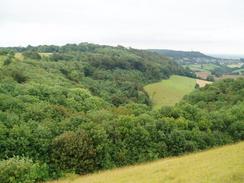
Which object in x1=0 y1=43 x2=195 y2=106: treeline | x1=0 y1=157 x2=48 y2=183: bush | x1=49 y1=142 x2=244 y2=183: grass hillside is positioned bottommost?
x1=0 y1=43 x2=195 y2=106: treeline

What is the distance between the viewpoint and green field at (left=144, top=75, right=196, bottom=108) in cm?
13025

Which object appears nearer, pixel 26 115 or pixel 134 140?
pixel 134 140

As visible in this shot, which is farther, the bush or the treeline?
the treeline

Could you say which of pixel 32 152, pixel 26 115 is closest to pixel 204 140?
pixel 32 152

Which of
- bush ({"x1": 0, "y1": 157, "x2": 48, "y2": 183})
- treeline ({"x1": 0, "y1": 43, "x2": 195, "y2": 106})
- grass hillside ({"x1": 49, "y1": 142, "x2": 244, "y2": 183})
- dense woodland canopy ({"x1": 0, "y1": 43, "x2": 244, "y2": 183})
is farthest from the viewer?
treeline ({"x1": 0, "y1": 43, "x2": 195, "y2": 106})

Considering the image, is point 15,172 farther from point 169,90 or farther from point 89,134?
A: point 169,90

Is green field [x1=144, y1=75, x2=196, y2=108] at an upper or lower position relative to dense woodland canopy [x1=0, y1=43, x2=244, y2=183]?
lower

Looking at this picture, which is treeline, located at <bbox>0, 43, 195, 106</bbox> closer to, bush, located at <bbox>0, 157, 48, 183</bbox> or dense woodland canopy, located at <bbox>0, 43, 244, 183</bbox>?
dense woodland canopy, located at <bbox>0, 43, 244, 183</bbox>

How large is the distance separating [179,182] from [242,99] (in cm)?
6454

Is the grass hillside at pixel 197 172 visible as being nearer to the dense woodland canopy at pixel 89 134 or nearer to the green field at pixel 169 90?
the dense woodland canopy at pixel 89 134

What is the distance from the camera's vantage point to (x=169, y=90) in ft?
465

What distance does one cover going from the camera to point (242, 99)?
8125cm

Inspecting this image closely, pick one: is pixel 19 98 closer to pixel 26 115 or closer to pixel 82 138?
pixel 26 115

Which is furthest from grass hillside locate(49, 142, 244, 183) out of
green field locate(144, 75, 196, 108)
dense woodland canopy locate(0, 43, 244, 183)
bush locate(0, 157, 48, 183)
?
green field locate(144, 75, 196, 108)
